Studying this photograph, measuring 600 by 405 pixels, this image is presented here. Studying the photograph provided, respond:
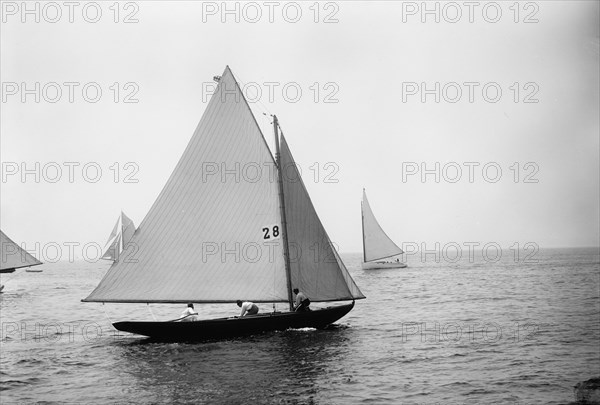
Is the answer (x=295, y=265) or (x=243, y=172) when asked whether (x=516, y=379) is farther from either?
(x=243, y=172)

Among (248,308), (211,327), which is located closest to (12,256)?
(248,308)

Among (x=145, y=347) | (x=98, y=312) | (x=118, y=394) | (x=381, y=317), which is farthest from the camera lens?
(x=98, y=312)

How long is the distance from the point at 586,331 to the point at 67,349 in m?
29.0

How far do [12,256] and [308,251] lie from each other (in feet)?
177

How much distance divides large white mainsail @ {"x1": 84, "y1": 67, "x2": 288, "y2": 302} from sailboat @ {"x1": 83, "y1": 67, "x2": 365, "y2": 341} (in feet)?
0.17

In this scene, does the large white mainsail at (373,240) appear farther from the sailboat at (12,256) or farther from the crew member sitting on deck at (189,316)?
the crew member sitting on deck at (189,316)

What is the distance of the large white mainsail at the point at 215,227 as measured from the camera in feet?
105

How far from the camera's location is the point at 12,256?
248 feet

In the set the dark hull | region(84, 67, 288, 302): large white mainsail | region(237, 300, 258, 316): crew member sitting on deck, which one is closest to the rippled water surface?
the dark hull

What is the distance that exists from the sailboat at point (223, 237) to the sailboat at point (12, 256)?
4913 centimetres

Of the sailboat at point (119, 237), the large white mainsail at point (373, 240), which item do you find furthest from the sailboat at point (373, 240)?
the sailboat at point (119, 237)

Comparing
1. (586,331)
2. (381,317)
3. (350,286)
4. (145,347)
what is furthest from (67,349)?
(586,331)

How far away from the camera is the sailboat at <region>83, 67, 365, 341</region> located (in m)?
32.1

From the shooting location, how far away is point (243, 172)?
3338cm
